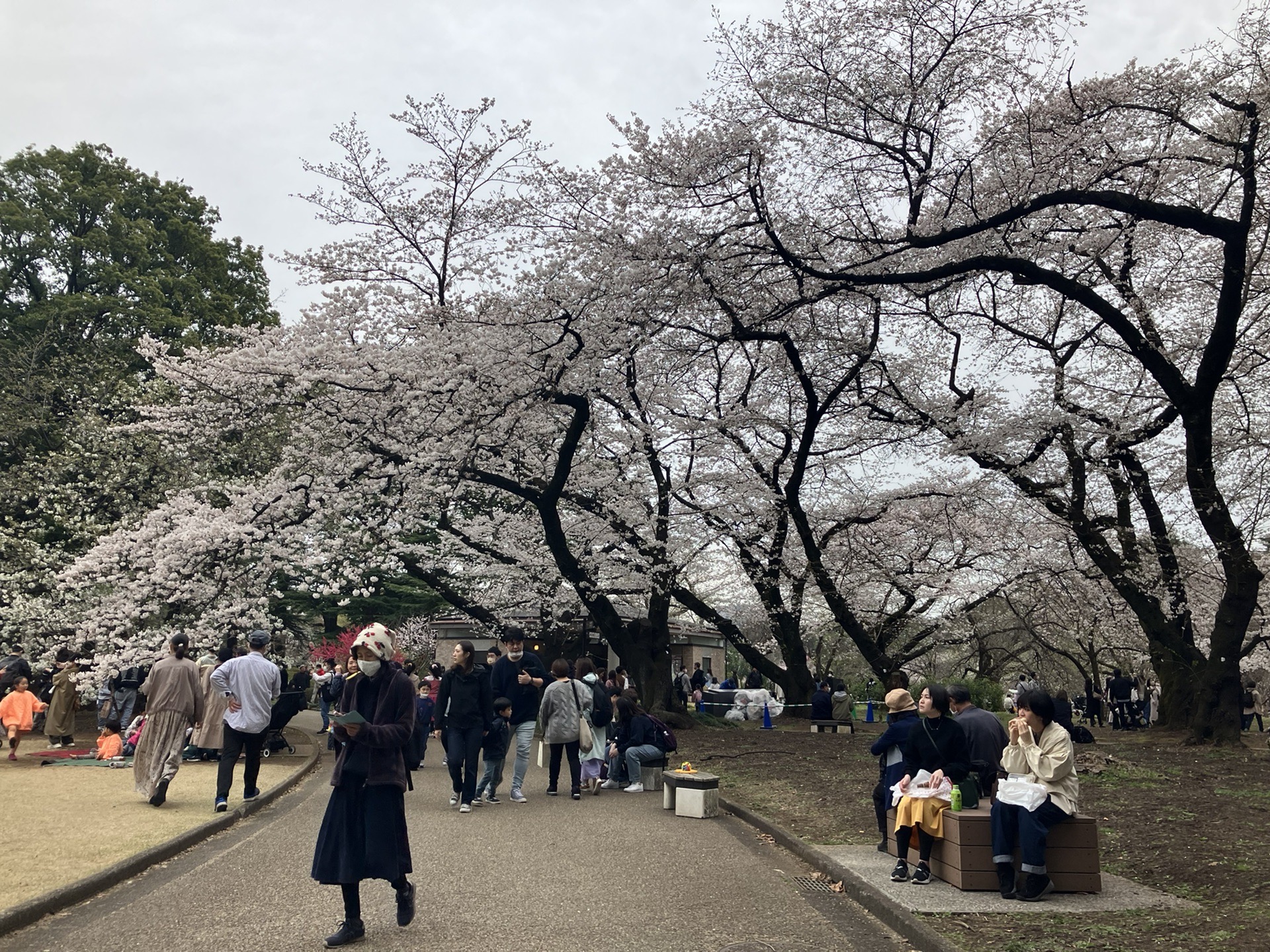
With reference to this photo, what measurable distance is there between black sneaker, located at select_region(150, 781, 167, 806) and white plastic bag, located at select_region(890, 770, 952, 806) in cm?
723

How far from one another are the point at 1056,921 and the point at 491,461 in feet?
50.4

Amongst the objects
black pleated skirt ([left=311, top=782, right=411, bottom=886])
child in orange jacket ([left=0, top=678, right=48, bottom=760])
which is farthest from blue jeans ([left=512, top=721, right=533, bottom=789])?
child in orange jacket ([left=0, top=678, right=48, bottom=760])

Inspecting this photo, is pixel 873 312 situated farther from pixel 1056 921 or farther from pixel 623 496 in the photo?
pixel 1056 921

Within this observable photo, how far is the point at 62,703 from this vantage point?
15859 mm

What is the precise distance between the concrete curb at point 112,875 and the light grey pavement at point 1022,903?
4850 mm

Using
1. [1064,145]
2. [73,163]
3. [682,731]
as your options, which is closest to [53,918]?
[1064,145]

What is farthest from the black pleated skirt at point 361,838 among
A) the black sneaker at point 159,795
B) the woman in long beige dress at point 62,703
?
the woman in long beige dress at point 62,703

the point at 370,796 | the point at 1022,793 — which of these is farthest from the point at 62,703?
the point at 1022,793

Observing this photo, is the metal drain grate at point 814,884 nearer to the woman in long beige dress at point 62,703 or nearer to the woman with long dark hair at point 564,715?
the woman with long dark hair at point 564,715

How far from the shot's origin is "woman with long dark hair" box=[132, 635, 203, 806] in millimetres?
9984

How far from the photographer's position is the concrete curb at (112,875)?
537cm

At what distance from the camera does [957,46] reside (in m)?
12.0

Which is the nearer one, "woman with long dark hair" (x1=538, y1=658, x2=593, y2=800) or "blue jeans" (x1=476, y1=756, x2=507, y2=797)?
"blue jeans" (x1=476, y1=756, x2=507, y2=797)

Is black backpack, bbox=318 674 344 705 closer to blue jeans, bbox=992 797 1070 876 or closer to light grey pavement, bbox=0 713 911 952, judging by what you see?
light grey pavement, bbox=0 713 911 952
